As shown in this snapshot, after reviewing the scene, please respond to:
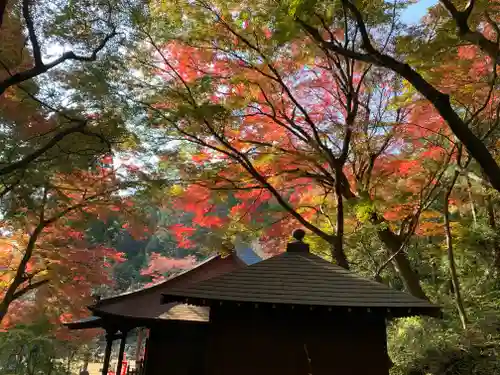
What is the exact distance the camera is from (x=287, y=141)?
9.38 metres

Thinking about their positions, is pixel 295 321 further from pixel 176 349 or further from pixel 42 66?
pixel 42 66

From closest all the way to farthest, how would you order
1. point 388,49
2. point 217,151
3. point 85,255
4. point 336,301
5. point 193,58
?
1. point 336,301
2. point 388,49
3. point 193,58
4. point 217,151
5. point 85,255

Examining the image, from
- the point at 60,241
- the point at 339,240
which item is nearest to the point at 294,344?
the point at 339,240

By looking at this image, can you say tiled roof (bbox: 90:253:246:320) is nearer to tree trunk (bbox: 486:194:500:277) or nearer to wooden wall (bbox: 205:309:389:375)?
wooden wall (bbox: 205:309:389:375)

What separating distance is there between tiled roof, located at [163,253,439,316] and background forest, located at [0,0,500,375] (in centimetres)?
156

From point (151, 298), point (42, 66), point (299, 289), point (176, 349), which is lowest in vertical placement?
point (176, 349)

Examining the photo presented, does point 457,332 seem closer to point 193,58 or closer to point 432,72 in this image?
point 432,72

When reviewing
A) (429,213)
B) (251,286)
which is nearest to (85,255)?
(251,286)

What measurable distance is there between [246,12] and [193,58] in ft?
5.34

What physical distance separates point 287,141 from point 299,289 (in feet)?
13.8

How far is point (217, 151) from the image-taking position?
9.03 metres

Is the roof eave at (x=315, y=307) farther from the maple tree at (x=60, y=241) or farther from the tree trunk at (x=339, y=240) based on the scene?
the maple tree at (x=60, y=241)

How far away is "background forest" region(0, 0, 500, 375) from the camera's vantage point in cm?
662

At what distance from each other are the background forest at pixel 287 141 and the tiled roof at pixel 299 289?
61.5 inches
